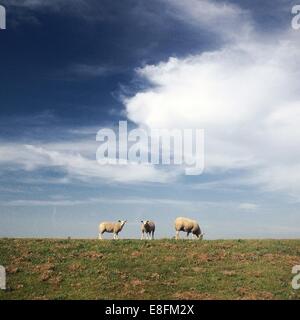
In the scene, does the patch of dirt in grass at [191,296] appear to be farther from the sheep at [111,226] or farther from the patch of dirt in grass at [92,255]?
the sheep at [111,226]

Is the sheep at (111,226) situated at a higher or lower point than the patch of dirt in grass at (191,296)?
higher

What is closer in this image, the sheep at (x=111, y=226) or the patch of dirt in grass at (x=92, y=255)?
the patch of dirt in grass at (x=92, y=255)

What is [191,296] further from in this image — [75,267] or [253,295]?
[75,267]

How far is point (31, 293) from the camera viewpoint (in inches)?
1232

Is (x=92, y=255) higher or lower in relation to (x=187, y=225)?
lower

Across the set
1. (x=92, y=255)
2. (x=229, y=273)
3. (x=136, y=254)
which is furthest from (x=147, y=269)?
(x=229, y=273)

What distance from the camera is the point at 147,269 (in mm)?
34938

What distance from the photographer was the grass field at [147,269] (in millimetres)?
31438

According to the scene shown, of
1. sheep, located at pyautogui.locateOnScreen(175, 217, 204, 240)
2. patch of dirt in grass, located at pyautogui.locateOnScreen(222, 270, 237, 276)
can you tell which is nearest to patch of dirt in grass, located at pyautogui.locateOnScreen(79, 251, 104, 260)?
patch of dirt in grass, located at pyautogui.locateOnScreen(222, 270, 237, 276)

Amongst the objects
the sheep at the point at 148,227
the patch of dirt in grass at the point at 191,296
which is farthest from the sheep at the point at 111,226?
the patch of dirt in grass at the point at 191,296

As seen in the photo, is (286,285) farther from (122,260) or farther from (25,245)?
(25,245)

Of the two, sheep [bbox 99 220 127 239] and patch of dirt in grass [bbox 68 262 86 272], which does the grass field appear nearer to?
patch of dirt in grass [bbox 68 262 86 272]
